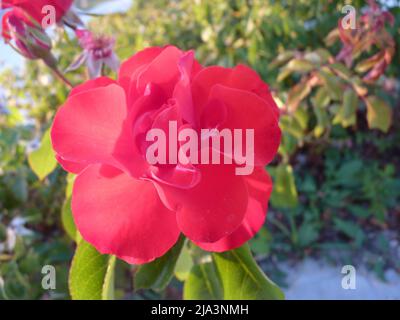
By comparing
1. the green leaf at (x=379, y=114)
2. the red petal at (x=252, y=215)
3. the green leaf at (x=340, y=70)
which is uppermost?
the green leaf at (x=340, y=70)

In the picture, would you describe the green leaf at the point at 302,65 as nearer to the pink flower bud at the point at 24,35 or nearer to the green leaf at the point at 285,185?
the green leaf at the point at 285,185

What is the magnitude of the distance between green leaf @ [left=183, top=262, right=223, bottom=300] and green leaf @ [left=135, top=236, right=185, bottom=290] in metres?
0.12

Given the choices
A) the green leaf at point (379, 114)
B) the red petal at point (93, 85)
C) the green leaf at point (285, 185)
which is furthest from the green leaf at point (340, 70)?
the red petal at point (93, 85)

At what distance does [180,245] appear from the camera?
0.45 metres

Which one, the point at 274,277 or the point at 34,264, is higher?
the point at 34,264

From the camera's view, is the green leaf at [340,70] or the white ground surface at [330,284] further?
the white ground surface at [330,284]

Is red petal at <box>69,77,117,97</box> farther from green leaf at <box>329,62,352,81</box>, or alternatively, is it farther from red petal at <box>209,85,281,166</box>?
green leaf at <box>329,62,352,81</box>

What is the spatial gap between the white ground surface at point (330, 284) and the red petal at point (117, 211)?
1.16m

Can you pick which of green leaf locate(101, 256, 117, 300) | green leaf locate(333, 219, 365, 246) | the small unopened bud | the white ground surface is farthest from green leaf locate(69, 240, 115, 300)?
green leaf locate(333, 219, 365, 246)

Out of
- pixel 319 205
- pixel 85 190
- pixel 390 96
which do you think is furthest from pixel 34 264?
pixel 390 96

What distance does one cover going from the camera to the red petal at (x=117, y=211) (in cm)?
36

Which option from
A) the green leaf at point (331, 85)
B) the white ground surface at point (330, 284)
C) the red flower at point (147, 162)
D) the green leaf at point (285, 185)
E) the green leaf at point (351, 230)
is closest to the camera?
the red flower at point (147, 162)
